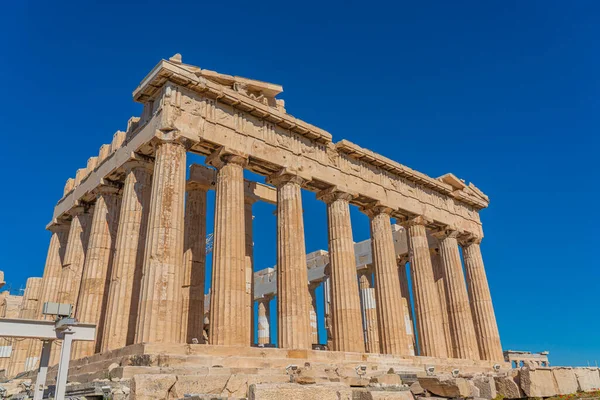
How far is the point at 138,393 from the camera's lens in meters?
8.58

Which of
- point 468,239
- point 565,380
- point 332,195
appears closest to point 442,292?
point 468,239

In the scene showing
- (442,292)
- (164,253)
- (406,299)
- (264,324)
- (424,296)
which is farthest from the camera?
(264,324)

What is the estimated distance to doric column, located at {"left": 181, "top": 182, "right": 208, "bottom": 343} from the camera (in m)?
21.5

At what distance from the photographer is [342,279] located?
22891 mm

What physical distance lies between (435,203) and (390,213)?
4.58 m

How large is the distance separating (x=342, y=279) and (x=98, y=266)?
1081cm

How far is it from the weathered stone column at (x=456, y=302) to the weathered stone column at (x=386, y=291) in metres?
5.38

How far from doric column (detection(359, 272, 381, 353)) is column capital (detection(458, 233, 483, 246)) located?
6929mm

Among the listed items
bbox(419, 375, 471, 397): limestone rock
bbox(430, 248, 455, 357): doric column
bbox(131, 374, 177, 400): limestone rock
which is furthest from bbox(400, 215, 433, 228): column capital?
bbox(131, 374, 177, 400): limestone rock

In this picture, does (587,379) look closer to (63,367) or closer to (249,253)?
(63,367)

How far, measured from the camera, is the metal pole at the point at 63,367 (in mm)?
8555

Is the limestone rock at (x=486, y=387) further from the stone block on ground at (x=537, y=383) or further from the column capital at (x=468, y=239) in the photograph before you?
the column capital at (x=468, y=239)

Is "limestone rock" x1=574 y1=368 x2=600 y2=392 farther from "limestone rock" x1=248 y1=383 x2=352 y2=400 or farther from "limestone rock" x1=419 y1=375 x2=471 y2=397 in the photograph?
"limestone rock" x1=248 y1=383 x2=352 y2=400

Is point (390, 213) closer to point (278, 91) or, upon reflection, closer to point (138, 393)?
point (278, 91)
